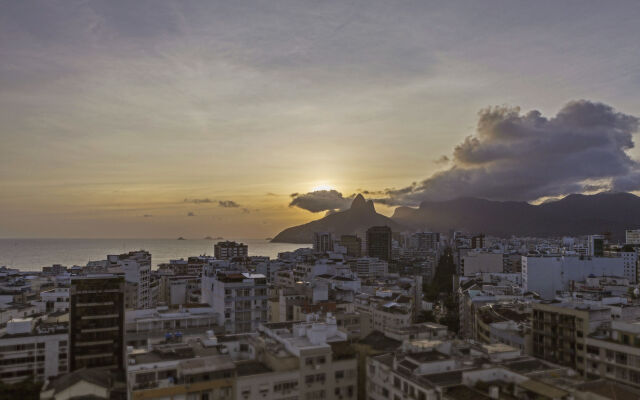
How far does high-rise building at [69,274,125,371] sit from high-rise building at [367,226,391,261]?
135512 millimetres

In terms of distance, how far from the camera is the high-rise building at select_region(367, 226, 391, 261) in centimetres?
17250

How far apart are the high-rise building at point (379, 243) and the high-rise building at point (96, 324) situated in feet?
445

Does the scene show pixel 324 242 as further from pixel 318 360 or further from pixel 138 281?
pixel 318 360

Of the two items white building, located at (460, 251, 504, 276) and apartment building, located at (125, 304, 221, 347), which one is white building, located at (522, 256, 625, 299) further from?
apartment building, located at (125, 304, 221, 347)

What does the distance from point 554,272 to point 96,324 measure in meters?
71.1

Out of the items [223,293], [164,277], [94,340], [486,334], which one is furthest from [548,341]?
[164,277]

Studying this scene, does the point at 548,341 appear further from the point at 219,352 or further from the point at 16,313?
the point at 16,313

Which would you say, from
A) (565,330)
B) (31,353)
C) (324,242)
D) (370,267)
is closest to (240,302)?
(31,353)

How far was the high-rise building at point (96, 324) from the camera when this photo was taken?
40.5 metres

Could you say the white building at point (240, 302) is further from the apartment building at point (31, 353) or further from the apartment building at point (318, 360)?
the apartment building at point (318, 360)

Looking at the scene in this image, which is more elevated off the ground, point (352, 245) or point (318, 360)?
point (352, 245)

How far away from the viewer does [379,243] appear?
6850 inches

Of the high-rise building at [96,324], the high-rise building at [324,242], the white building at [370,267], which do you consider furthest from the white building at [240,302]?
the high-rise building at [324,242]

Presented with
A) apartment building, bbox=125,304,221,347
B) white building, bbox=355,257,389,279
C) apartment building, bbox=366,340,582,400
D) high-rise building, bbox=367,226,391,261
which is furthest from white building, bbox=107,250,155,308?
high-rise building, bbox=367,226,391,261
